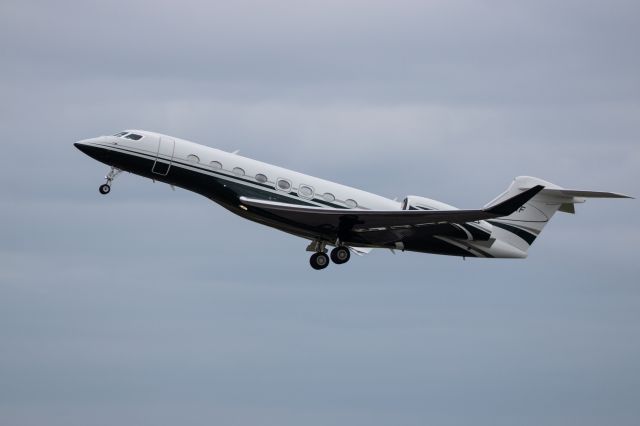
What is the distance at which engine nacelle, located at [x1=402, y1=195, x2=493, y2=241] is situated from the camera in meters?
35.4

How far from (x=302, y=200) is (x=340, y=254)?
247 centimetres

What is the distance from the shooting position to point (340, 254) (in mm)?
36156

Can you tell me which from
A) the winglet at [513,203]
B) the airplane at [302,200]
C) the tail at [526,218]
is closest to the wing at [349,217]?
the airplane at [302,200]

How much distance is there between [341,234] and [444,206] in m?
3.65

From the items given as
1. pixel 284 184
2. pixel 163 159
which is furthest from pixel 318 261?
pixel 163 159

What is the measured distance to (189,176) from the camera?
114 ft

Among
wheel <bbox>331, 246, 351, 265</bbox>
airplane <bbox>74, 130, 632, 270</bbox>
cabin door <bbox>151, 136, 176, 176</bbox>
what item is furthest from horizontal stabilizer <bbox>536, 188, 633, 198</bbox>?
cabin door <bbox>151, 136, 176, 176</bbox>

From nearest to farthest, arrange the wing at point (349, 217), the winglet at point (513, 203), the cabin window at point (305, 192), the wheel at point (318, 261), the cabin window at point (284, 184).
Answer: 1. the winglet at point (513, 203)
2. the wing at point (349, 217)
3. the cabin window at point (284, 184)
4. the cabin window at point (305, 192)
5. the wheel at point (318, 261)

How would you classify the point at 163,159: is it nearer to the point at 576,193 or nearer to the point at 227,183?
the point at 227,183

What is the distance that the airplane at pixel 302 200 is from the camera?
34500 millimetres

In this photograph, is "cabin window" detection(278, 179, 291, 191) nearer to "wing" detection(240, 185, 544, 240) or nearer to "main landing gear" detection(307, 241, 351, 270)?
"wing" detection(240, 185, 544, 240)

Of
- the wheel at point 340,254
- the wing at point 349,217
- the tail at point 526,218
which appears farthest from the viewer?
the tail at point 526,218

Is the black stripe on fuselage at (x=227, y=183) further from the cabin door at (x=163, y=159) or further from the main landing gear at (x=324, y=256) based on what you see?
the main landing gear at (x=324, y=256)

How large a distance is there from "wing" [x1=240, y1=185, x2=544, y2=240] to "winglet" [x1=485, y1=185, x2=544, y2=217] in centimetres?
75
